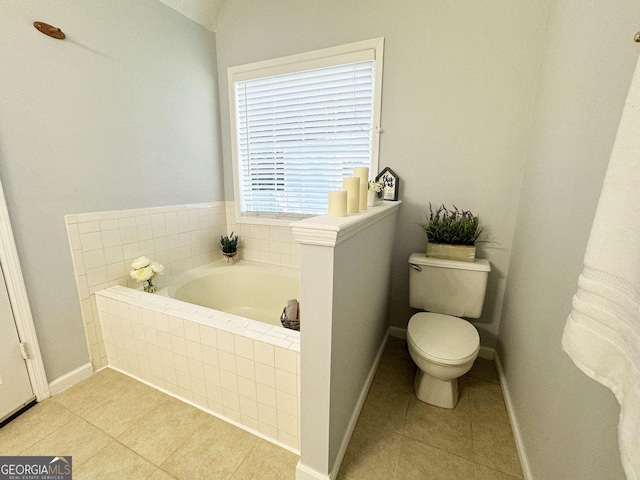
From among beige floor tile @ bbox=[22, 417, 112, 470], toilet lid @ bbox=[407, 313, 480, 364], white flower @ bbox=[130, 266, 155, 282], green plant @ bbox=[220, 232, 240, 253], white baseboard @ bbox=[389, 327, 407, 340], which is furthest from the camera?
green plant @ bbox=[220, 232, 240, 253]

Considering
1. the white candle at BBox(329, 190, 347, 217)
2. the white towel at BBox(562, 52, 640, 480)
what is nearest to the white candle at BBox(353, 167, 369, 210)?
the white candle at BBox(329, 190, 347, 217)

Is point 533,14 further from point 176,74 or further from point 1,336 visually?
point 1,336

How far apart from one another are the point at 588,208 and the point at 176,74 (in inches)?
99.4

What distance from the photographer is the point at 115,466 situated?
1.13m

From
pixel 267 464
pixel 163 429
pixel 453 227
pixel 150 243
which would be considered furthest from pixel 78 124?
pixel 453 227

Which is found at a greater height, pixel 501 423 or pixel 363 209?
pixel 363 209

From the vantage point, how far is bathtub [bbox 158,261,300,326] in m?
2.17

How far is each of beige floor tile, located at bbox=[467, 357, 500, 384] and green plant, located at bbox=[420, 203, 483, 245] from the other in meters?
0.85

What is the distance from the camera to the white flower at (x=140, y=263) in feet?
5.61

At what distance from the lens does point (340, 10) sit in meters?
1.77

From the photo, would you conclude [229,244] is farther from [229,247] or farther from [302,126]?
[302,126]

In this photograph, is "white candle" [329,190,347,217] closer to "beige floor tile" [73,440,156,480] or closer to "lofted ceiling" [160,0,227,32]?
"beige floor tile" [73,440,156,480]

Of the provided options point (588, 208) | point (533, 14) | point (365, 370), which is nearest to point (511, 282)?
point (588, 208)

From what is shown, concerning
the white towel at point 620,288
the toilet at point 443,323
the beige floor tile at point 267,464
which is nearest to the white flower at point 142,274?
the beige floor tile at point 267,464
